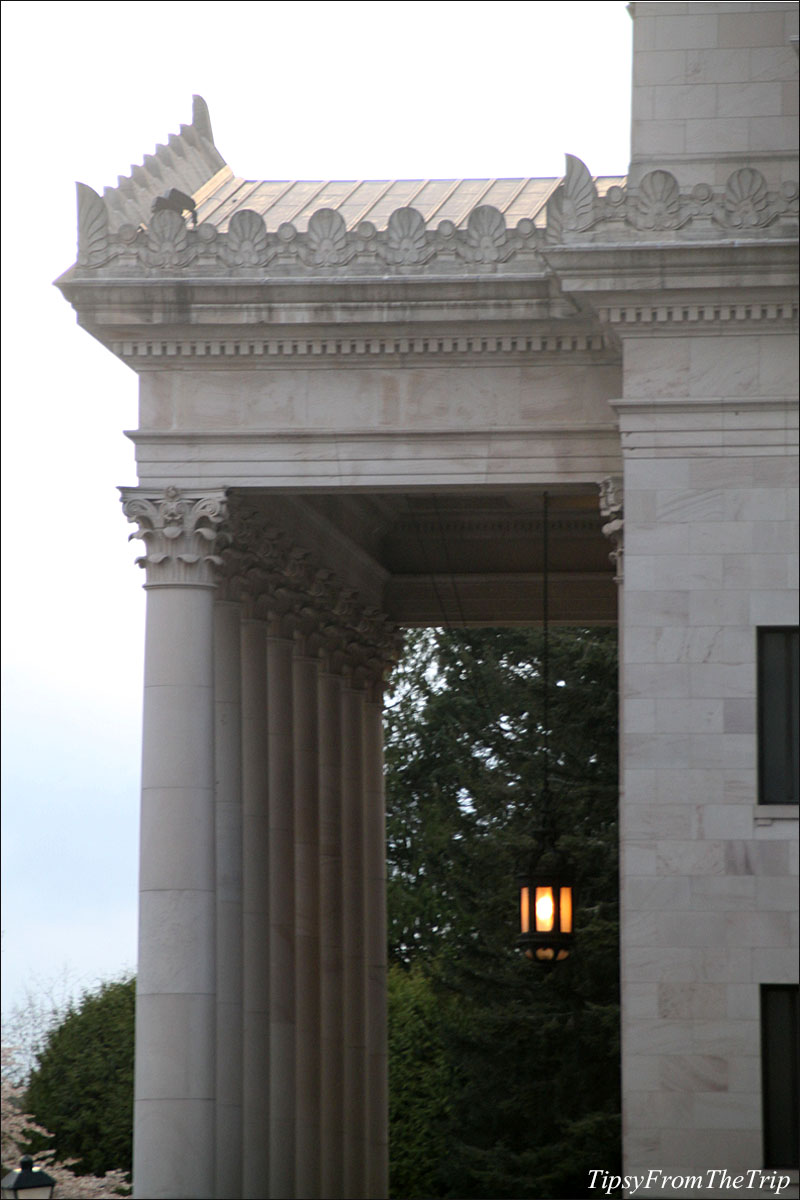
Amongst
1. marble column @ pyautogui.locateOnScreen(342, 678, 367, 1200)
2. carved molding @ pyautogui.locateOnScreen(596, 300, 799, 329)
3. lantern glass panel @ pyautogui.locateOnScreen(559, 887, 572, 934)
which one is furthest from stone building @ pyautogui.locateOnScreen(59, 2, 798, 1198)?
lantern glass panel @ pyautogui.locateOnScreen(559, 887, 572, 934)

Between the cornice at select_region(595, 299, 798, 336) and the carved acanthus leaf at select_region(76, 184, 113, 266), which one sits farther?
the carved acanthus leaf at select_region(76, 184, 113, 266)

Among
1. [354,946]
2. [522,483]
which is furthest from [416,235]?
[354,946]

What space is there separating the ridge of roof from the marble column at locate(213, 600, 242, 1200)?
9235mm

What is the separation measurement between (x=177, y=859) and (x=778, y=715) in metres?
12.6

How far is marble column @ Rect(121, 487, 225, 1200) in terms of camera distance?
41.8 meters

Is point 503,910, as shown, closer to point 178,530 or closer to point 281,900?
point 281,900

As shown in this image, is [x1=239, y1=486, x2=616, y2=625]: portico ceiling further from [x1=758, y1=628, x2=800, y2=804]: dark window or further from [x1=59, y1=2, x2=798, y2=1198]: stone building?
[x1=758, y1=628, x2=800, y2=804]: dark window

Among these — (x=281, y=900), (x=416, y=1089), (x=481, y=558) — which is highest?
(x=481, y=558)

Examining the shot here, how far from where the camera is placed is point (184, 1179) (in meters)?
41.4

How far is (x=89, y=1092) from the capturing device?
92.4m

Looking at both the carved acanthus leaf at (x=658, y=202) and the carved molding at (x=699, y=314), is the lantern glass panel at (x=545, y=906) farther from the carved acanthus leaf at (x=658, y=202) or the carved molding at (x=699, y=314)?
the carved acanthus leaf at (x=658, y=202)

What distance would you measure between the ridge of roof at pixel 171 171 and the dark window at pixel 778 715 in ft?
55.3

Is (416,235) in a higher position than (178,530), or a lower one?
higher

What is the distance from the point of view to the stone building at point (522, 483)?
39125mm
